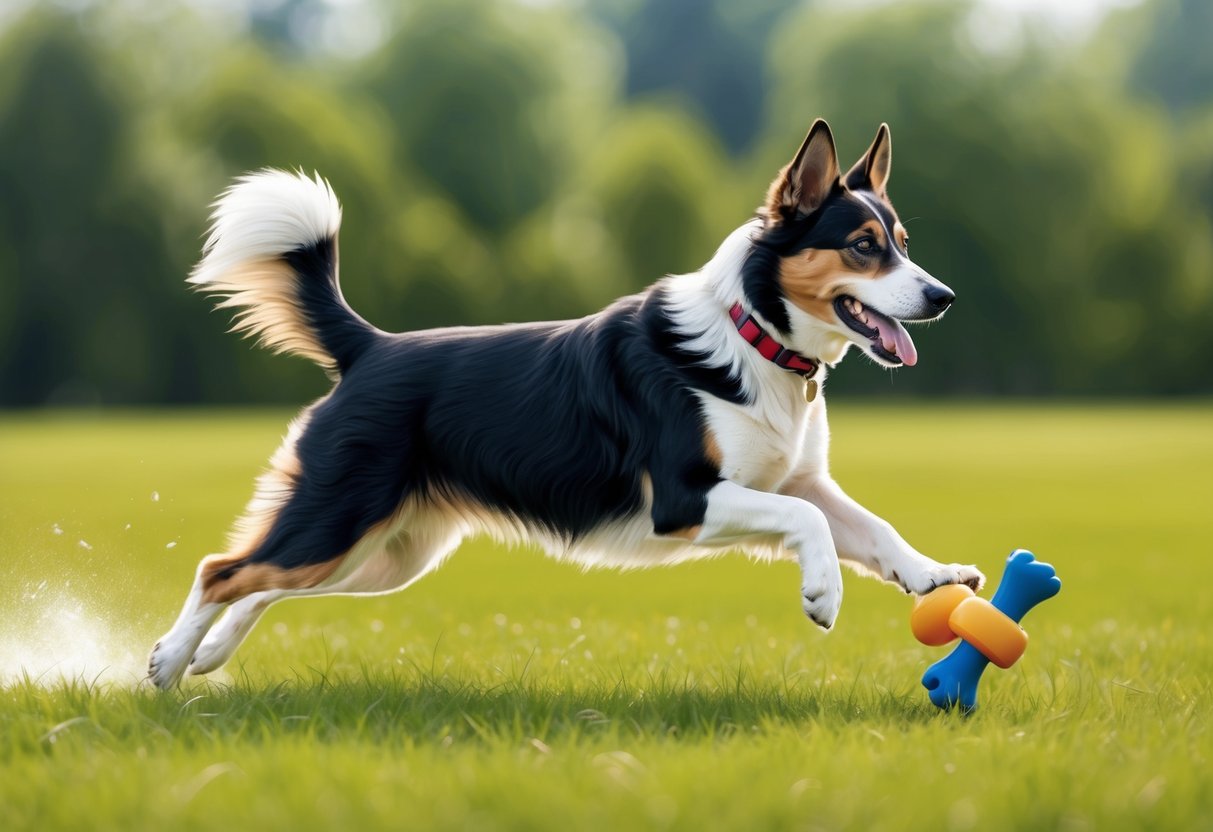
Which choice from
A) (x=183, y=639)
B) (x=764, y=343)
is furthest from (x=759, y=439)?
(x=183, y=639)

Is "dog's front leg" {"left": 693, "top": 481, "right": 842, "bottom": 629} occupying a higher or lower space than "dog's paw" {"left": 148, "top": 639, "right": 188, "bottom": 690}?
higher

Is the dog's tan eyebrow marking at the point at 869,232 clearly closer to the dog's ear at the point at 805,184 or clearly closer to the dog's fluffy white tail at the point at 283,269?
the dog's ear at the point at 805,184

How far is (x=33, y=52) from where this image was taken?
3459cm

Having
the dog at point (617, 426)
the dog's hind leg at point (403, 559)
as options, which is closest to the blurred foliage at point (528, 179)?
the dog's hind leg at point (403, 559)

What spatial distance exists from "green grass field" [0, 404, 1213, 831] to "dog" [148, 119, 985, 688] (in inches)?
17.9

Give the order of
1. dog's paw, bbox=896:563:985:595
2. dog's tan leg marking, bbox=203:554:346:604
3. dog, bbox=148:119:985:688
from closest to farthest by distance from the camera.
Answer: dog's paw, bbox=896:563:985:595 < dog, bbox=148:119:985:688 < dog's tan leg marking, bbox=203:554:346:604

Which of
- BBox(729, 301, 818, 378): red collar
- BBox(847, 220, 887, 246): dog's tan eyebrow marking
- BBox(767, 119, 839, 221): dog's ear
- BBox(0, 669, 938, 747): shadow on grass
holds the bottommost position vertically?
BBox(0, 669, 938, 747): shadow on grass

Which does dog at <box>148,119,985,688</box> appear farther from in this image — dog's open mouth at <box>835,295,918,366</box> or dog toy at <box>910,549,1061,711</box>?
dog toy at <box>910,549,1061,711</box>

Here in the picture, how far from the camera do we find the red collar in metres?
4.92

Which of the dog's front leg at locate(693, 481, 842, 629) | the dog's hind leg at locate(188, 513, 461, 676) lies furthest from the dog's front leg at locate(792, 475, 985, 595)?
the dog's hind leg at locate(188, 513, 461, 676)

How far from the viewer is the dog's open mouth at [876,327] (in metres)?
4.88

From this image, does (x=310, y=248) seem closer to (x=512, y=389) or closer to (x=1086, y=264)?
(x=512, y=389)

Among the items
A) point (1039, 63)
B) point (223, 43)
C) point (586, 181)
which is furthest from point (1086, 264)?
point (223, 43)

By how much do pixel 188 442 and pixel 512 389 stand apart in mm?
19160
